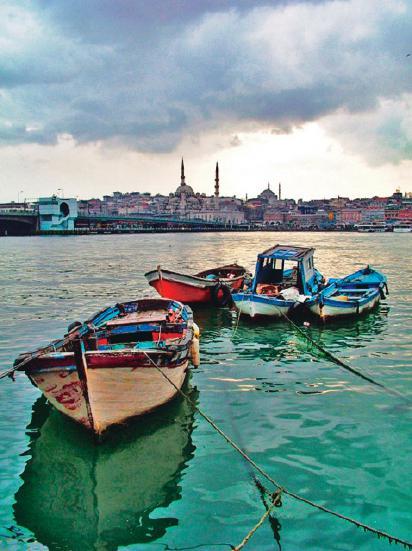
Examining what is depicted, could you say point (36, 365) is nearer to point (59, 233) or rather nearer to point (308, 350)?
point (308, 350)

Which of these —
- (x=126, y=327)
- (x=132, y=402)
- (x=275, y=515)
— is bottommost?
(x=275, y=515)

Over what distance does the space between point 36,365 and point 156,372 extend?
198 centimetres

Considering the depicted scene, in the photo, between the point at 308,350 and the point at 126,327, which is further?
the point at 308,350

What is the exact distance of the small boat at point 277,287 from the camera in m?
18.2

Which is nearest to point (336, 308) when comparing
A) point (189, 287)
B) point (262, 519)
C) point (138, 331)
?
point (189, 287)

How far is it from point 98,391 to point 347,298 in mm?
13792

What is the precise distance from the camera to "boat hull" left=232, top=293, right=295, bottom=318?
18.1 meters

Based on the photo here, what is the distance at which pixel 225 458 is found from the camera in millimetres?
8000

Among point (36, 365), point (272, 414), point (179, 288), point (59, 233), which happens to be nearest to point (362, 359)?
point (272, 414)

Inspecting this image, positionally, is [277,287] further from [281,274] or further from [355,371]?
[355,371]

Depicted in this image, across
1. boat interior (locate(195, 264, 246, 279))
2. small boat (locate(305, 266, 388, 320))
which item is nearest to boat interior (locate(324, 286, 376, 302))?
small boat (locate(305, 266, 388, 320))

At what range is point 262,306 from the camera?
18156mm

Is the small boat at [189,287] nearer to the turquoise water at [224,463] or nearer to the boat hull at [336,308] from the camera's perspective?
the boat hull at [336,308]

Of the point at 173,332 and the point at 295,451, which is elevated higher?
the point at 173,332
